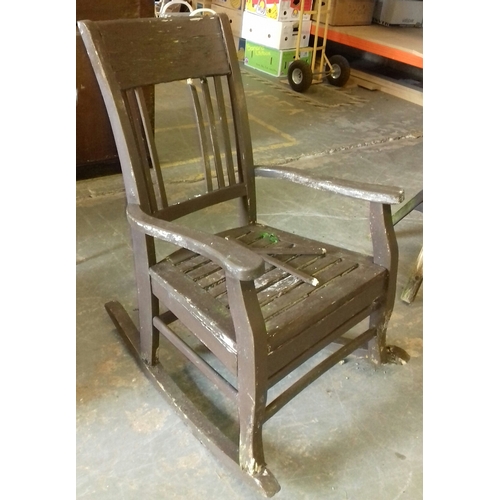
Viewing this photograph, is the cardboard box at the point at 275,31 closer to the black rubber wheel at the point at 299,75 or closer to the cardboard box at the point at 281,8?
the cardboard box at the point at 281,8

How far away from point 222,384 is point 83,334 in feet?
2.12

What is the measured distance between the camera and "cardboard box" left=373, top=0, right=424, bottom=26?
4773 mm

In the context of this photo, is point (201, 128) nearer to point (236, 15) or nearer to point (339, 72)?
point (339, 72)

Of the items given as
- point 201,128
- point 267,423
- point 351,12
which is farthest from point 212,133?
point 351,12

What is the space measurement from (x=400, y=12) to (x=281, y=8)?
1248 millimetres

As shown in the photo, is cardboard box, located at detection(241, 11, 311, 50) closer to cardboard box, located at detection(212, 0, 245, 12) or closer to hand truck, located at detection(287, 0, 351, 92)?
hand truck, located at detection(287, 0, 351, 92)

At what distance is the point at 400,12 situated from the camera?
481cm

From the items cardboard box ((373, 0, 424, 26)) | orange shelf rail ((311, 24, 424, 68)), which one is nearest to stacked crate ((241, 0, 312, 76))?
orange shelf rail ((311, 24, 424, 68))

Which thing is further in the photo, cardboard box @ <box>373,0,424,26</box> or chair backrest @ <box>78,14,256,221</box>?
cardboard box @ <box>373,0,424,26</box>

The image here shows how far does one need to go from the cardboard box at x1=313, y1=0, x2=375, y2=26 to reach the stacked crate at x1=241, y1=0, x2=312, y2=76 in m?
0.32

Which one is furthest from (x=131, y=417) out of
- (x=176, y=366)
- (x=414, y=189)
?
(x=414, y=189)

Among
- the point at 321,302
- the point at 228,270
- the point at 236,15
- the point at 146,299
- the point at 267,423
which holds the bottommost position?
the point at 267,423

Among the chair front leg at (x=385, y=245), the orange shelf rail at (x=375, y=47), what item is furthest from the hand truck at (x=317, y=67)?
the chair front leg at (x=385, y=245)

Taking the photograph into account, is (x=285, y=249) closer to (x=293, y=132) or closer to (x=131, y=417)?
(x=131, y=417)
